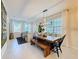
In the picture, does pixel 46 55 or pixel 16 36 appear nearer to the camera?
pixel 46 55

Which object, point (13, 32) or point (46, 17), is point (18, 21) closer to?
point (13, 32)

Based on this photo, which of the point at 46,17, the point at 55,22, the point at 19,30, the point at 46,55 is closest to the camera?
the point at 46,55

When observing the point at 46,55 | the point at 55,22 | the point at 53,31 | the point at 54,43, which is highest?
the point at 55,22

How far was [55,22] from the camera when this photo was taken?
7082 mm

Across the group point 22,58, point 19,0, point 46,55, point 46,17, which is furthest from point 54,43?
point 46,17

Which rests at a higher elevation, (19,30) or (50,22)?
(50,22)

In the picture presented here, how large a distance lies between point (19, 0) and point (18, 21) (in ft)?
25.2

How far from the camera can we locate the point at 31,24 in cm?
1151


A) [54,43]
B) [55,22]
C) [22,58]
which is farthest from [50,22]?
[22,58]

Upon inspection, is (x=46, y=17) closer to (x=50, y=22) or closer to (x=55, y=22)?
(x=50, y=22)

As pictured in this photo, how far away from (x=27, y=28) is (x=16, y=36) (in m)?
1.74

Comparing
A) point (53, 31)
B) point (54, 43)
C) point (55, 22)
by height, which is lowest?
point (54, 43)

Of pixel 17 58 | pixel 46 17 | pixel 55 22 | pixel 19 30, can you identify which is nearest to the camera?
pixel 17 58

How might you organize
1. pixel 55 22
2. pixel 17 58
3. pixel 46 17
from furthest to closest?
pixel 46 17 < pixel 55 22 < pixel 17 58
